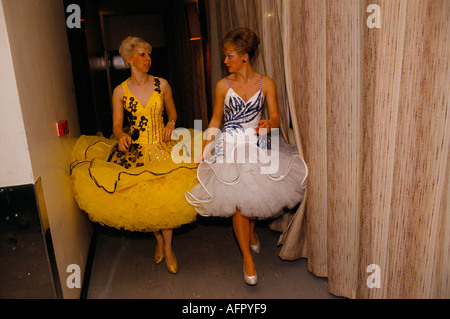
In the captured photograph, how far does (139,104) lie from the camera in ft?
7.67

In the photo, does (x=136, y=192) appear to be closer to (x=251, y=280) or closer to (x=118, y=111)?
(x=118, y=111)

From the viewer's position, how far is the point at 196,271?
2316 millimetres

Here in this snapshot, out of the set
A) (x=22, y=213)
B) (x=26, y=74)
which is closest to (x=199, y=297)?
(x=22, y=213)

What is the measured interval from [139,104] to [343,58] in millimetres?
1404

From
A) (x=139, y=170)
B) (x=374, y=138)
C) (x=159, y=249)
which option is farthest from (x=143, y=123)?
(x=374, y=138)

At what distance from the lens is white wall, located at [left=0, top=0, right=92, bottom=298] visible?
54.2 inches

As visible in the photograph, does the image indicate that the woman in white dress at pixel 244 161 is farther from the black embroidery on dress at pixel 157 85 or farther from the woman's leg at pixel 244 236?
the black embroidery on dress at pixel 157 85

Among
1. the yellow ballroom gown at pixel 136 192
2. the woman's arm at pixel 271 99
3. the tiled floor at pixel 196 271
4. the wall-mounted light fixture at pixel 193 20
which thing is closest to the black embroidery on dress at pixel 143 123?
the yellow ballroom gown at pixel 136 192

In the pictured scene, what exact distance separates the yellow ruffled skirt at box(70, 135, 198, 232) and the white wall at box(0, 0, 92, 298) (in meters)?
0.17

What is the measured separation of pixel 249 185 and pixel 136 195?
685 millimetres

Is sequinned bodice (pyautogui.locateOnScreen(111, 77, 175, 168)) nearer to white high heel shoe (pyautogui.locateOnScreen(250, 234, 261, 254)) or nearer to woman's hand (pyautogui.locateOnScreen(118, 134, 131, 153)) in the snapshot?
woman's hand (pyautogui.locateOnScreen(118, 134, 131, 153))

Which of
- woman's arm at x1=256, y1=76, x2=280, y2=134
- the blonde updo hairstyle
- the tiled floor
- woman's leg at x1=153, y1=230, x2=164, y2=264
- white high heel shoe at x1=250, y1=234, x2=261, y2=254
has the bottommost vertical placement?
the tiled floor

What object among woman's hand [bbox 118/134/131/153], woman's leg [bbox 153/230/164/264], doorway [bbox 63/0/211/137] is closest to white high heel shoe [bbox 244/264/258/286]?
woman's leg [bbox 153/230/164/264]
